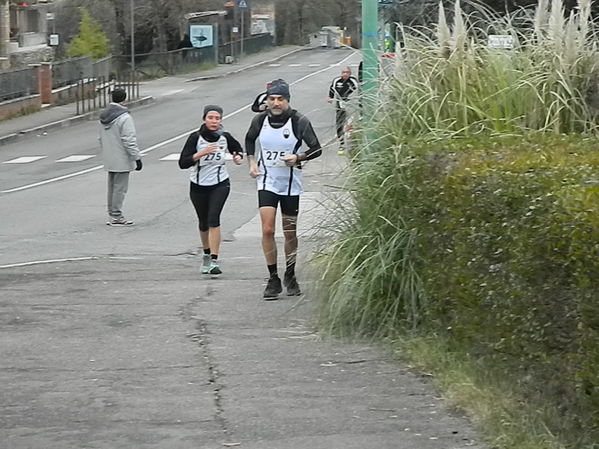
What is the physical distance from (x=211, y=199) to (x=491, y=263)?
242 inches

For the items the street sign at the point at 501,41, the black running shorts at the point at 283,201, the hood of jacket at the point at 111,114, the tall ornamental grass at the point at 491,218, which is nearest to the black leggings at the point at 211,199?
the black running shorts at the point at 283,201

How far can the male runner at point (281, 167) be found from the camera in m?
10.1

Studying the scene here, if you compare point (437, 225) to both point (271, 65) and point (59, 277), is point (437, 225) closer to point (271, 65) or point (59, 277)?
point (59, 277)

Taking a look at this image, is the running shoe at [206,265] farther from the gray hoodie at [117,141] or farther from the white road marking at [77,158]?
the white road marking at [77,158]

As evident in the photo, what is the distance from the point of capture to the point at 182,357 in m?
7.95

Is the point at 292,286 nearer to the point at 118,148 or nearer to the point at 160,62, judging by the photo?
the point at 118,148

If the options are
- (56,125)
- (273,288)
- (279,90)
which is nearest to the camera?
(279,90)

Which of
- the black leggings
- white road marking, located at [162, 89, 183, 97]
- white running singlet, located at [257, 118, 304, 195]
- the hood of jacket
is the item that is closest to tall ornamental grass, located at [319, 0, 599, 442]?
white running singlet, located at [257, 118, 304, 195]

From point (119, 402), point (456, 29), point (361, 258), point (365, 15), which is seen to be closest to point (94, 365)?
point (119, 402)

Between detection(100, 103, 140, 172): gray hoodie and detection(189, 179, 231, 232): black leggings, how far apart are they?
572cm

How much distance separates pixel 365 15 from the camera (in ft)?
34.3

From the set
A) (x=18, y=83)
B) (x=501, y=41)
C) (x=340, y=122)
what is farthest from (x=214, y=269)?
(x=18, y=83)

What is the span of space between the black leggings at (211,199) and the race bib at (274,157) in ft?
5.80

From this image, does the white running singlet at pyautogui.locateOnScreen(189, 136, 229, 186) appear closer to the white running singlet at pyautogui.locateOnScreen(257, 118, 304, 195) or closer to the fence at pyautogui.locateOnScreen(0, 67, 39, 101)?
the white running singlet at pyautogui.locateOnScreen(257, 118, 304, 195)
